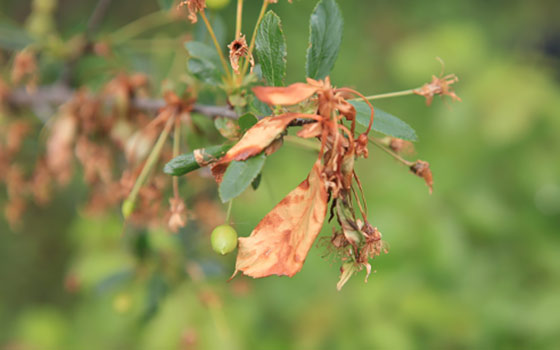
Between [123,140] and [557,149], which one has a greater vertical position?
[123,140]

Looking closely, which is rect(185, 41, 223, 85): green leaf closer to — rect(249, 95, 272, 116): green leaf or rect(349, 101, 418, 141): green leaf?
rect(249, 95, 272, 116): green leaf

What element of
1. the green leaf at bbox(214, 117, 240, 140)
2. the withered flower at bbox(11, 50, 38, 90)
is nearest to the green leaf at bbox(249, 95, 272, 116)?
the green leaf at bbox(214, 117, 240, 140)

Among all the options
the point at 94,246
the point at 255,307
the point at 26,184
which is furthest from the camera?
the point at 94,246

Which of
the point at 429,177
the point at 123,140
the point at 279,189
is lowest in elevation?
the point at 279,189

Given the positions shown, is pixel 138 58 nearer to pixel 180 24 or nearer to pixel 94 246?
pixel 180 24

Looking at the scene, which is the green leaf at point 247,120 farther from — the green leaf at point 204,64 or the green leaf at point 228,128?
the green leaf at point 204,64

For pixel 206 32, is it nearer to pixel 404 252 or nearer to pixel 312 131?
pixel 312 131

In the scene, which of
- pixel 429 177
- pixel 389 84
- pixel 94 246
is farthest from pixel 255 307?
pixel 389 84
